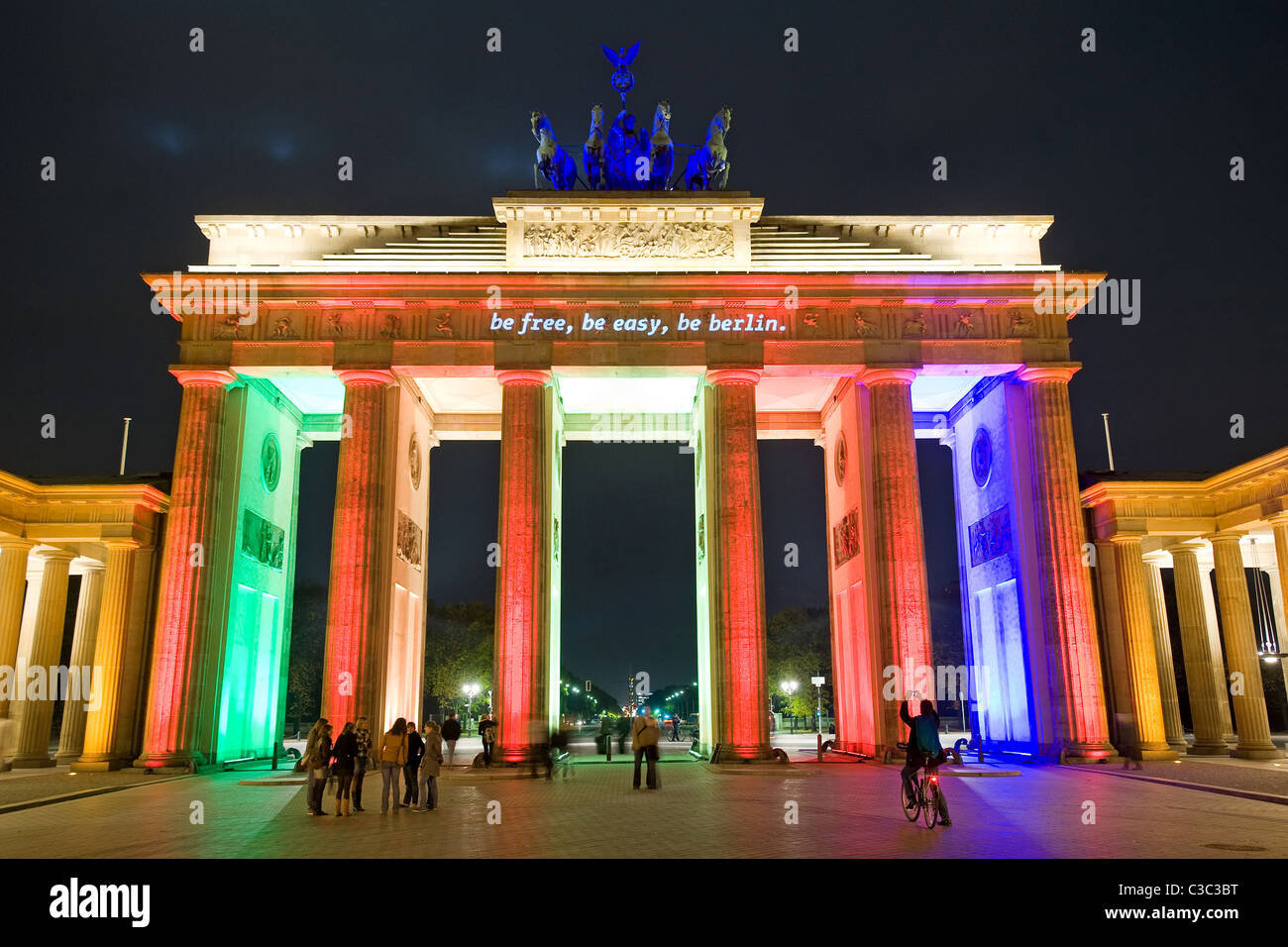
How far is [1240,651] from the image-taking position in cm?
3216

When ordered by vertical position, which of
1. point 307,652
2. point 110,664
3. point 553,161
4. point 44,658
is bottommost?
point 110,664

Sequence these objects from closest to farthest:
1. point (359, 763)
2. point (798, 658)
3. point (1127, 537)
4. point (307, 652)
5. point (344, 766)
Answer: point (344, 766) < point (359, 763) < point (1127, 537) < point (307, 652) < point (798, 658)

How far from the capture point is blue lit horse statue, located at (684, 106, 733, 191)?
32.7m

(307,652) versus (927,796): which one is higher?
(307,652)

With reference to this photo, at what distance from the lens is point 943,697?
63.6 m

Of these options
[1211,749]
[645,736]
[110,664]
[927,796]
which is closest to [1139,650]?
[1211,749]

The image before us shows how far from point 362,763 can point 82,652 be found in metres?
22.6

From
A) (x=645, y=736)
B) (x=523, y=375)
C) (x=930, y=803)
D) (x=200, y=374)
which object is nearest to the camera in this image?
(x=930, y=803)

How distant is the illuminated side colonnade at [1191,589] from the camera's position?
30016 mm

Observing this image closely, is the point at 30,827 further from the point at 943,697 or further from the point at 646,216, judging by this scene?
the point at 943,697

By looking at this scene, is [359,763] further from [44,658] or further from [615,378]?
[44,658]
